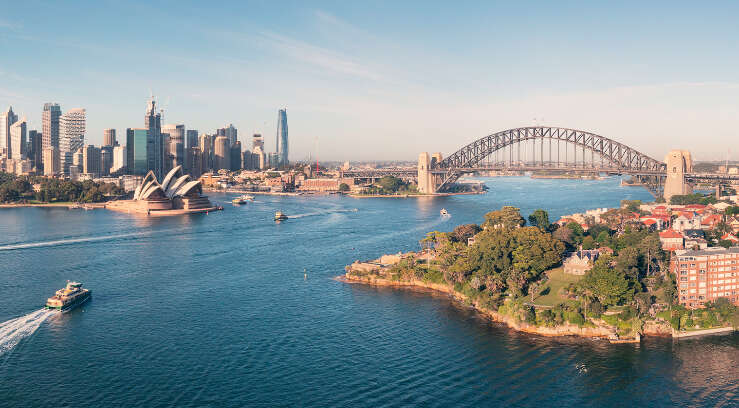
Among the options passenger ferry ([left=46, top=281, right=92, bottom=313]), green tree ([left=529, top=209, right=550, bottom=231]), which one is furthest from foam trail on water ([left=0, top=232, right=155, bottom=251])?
green tree ([left=529, top=209, right=550, bottom=231])

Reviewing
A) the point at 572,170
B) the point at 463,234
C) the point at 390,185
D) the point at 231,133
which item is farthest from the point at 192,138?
the point at 463,234

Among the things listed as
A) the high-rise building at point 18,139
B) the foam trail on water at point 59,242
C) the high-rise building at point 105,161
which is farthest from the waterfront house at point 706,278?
the high-rise building at point 18,139

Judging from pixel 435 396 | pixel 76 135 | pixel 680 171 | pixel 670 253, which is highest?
pixel 76 135

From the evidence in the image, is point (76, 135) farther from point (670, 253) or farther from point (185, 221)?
point (670, 253)

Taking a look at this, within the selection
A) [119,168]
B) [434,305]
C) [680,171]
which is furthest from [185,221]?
[119,168]

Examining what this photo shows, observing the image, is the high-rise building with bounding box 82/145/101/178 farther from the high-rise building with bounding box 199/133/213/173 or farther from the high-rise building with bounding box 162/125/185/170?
the high-rise building with bounding box 199/133/213/173

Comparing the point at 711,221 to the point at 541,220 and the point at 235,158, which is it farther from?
the point at 235,158
